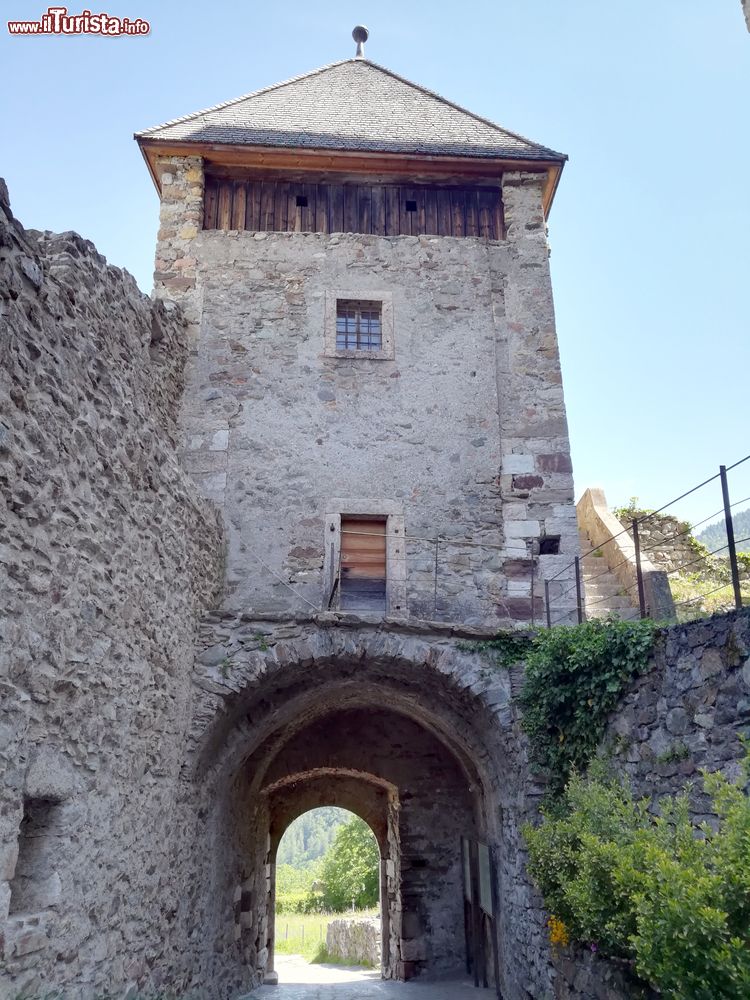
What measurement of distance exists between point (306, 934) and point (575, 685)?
643 inches

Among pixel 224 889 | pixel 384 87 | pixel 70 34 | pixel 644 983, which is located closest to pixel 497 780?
pixel 224 889

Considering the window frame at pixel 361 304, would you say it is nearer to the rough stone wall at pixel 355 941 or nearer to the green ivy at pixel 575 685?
the green ivy at pixel 575 685

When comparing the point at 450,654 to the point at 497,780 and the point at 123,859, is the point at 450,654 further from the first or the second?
the point at 123,859

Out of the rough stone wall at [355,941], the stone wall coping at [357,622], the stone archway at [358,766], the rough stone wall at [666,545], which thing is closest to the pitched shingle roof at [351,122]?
the rough stone wall at [666,545]

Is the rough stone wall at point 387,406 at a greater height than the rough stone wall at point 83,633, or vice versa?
the rough stone wall at point 387,406

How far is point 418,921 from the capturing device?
10.1 m

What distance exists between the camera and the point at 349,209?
9766 millimetres

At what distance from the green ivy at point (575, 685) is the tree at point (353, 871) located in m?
14.9

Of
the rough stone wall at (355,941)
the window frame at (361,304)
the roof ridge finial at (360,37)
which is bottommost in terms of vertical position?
the rough stone wall at (355,941)

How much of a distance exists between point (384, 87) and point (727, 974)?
1191 centimetres

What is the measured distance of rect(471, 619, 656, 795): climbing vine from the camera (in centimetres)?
583

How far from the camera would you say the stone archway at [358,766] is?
6.98m

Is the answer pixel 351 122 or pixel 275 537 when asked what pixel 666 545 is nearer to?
pixel 275 537

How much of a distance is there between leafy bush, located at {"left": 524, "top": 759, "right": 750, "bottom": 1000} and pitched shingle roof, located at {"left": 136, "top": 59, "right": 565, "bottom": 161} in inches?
309
